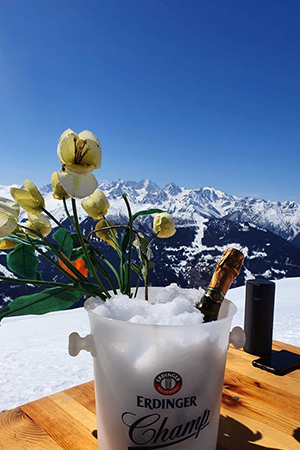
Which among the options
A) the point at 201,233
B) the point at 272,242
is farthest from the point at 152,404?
the point at 272,242

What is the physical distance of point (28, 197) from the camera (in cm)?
39

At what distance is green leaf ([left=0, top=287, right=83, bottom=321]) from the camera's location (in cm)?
35

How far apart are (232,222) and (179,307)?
242 inches

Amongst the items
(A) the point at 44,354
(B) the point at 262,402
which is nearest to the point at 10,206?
(B) the point at 262,402

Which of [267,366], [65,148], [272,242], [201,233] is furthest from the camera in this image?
[272,242]

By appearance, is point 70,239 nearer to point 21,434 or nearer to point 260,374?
point 21,434

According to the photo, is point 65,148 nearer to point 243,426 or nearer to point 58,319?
point 243,426

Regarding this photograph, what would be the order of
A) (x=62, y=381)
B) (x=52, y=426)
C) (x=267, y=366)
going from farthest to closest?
1. (x=62, y=381)
2. (x=267, y=366)
3. (x=52, y=426)

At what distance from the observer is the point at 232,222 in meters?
6.35

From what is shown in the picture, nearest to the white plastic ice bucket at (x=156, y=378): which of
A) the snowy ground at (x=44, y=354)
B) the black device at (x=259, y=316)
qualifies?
the black device at (x=259, y=316)

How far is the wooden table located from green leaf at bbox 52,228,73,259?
24 cm

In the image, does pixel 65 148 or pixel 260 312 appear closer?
pixel 65 148

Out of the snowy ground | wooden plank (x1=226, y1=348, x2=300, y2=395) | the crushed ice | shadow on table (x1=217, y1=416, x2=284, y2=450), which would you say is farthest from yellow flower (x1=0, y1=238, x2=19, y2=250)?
the snowy ground

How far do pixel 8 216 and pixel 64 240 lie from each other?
0.08m
